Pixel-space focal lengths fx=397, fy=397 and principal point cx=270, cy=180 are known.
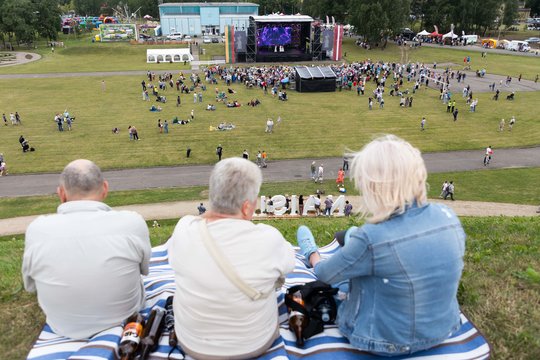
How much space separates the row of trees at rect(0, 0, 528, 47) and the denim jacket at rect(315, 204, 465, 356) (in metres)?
70.8

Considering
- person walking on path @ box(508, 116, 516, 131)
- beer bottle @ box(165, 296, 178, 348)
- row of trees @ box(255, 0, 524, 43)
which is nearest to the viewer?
beer bottle @ box(165, 296, 178, 348)

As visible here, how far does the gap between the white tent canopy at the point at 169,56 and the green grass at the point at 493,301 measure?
184 ft

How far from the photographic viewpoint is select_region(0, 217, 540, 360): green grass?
12.4ft

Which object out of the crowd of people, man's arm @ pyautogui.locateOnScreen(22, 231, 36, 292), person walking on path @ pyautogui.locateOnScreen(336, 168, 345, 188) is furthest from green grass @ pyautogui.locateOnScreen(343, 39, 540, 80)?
man's arm @ pyautogui.locateOnScreen(22, 231, 36, 292)

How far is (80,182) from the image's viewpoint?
334 centimetres

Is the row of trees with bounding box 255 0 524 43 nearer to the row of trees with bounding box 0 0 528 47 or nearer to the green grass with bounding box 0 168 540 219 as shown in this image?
the row of trees with bounding box 0 0 528 47

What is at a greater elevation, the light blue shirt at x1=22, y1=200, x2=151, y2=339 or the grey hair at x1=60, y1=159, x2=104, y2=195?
the grey hair at x1=60, y1=159, x2=104, y2=195

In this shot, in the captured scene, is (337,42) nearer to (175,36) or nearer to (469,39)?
(469,39)

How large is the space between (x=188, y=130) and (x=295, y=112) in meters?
9.77

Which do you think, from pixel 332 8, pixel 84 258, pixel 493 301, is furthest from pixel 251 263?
pixel 332 8

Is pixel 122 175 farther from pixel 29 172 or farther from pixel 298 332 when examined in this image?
pixel 298 332

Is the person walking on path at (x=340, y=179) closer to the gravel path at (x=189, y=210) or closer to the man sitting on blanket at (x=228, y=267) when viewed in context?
the gravel path at (x=189, y=210)

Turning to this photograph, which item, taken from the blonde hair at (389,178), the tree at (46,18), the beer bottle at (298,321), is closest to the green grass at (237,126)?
the beer bottle at (298,321)

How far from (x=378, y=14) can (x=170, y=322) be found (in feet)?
236
